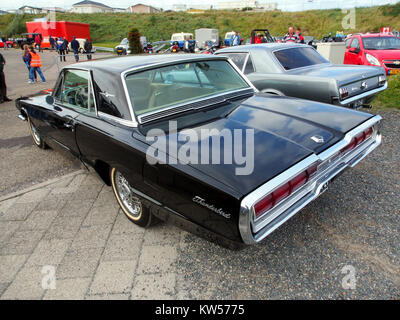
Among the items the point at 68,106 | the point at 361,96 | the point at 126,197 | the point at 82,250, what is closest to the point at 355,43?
the point at 361,96

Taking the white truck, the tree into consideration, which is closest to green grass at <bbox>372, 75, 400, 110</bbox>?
the tree

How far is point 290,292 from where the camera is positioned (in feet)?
6.25

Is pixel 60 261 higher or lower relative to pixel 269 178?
lower

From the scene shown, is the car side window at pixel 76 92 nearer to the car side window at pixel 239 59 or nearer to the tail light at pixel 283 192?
the tail light at pixel 283 192

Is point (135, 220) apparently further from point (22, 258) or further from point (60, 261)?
point (22, 258)

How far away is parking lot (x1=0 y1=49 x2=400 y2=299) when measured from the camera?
6.48ft

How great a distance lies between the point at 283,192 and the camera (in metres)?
1.79

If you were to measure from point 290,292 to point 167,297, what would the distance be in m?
0.85

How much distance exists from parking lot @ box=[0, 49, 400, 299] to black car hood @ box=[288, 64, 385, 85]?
62.2 inches

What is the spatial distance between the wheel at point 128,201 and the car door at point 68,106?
0.66 meters

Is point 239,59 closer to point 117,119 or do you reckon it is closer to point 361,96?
point 361,96

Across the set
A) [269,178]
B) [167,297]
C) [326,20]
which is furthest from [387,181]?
[326,20]

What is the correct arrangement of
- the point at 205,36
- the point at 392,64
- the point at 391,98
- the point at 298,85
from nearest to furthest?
the point at 298,85 < the point at 391,98 < the point at 392,64 < the point at 205,36

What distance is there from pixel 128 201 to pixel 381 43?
9.36m
